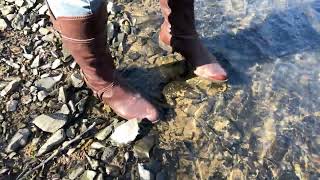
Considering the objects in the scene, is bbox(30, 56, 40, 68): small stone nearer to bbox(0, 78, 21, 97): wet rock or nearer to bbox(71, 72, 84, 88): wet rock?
bbox(0, 78, 21, 97): wet rock

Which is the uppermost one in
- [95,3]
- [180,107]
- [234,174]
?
[95,3]

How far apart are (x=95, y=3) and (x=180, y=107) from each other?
2.91 ft

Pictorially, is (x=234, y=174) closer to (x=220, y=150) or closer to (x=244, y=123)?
(x=220, y=150)

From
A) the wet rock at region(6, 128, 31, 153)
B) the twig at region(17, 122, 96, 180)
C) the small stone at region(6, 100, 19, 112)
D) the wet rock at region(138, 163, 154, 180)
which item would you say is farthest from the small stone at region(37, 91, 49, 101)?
the wet rock at region(138, 163, 154, 180)

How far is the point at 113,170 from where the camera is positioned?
219 centimetres

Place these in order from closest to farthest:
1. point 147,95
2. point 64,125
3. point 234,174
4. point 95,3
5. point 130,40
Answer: point 95,3 → point 234,174 → point 64,125 → point 147,95 → point 130,40

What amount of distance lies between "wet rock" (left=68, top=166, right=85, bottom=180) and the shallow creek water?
0.43m

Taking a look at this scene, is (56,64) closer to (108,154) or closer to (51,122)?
(51,122)

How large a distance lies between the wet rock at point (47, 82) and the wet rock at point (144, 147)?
722mm

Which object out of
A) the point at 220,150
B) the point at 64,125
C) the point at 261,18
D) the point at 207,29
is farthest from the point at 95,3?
the point at 261,18

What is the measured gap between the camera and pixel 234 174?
2191 mm

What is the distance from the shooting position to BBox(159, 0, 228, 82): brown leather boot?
8.25ft

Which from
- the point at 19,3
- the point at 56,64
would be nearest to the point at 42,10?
the point at 19,3

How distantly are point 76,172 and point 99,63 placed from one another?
577 millimetres
